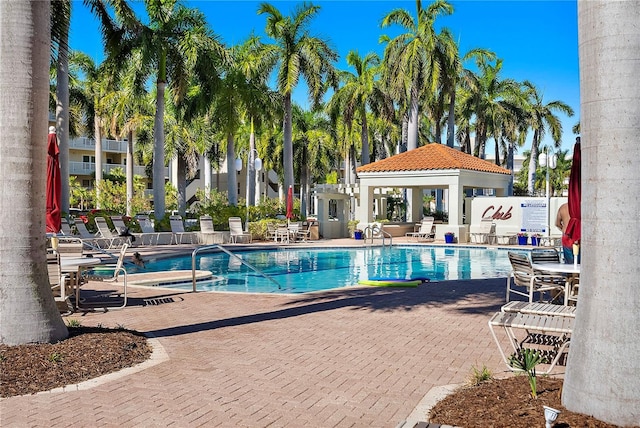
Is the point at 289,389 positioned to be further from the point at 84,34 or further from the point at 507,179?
the point at 507,179

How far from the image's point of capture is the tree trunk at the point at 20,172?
6.02 meters

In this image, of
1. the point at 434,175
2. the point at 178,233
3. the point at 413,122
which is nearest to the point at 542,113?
the point at 413,122

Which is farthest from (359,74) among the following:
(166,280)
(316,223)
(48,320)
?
(48,320)

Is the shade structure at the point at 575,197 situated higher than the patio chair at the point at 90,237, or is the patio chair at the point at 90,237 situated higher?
the shade structure at the point at 575,197

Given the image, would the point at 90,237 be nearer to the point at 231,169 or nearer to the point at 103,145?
the point at 231,169

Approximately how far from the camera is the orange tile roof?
95.2ft

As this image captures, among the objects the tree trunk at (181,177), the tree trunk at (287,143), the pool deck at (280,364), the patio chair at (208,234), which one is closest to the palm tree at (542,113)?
the tree trunk at (287,143)

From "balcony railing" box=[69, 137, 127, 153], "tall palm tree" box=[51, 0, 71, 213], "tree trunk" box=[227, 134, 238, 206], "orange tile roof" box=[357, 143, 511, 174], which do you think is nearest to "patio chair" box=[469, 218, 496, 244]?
"orange tile roof" box=[357, 143, 511, 174]

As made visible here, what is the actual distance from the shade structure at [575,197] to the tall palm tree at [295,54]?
24.2m

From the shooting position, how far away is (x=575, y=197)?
8352mm

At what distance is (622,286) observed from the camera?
3.88 metres

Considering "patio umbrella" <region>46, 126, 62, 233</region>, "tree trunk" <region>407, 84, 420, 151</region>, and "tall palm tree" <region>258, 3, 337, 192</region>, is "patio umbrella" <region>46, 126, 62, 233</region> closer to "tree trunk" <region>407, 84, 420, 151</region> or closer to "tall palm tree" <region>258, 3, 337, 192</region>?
"tall palm tree" <region>258, 3, 337, 192</region>

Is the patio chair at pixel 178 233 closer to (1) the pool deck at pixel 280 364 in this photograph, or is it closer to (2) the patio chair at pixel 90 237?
(2) the patio chair at pixel 90 237

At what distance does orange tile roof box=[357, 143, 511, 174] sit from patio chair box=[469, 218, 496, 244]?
9.49 ft
